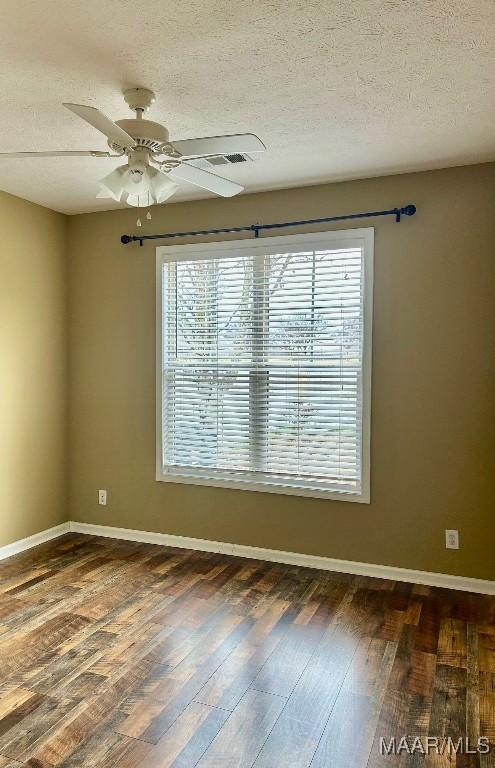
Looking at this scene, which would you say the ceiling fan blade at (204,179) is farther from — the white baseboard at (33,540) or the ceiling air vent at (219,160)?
the white baseboard at (33,540)

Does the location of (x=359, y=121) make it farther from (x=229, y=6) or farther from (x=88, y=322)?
(x=88, y=322)

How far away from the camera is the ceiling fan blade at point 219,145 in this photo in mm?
2225

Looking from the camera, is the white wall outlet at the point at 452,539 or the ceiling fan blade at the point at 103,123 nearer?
the ceiling fan blade at the point at 103,123

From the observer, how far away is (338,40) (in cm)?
216

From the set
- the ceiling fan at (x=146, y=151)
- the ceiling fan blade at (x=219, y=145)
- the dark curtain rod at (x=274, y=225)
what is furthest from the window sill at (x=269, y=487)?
the ceiling fan blade at (x=219, y=145)

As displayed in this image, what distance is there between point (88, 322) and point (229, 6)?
3.14 m

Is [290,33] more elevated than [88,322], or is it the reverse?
[290,33]

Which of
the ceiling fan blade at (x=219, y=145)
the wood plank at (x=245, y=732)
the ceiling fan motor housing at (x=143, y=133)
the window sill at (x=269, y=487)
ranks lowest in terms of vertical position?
the wood plank at (x=245, y=732)

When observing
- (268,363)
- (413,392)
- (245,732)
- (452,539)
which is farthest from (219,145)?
(452,539)

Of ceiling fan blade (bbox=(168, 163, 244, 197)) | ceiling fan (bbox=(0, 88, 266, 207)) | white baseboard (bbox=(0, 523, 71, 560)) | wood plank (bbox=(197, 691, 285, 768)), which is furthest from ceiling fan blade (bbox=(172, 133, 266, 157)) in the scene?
white baseboard (bbox=(0, 523, 71, 560))

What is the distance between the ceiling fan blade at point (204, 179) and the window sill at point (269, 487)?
82.8 inches

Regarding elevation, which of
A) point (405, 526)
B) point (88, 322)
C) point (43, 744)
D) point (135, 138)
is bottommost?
point (43, 744)

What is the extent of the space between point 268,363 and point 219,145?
6.53ft

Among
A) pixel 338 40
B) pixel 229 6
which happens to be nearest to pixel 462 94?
pixel 338 40
